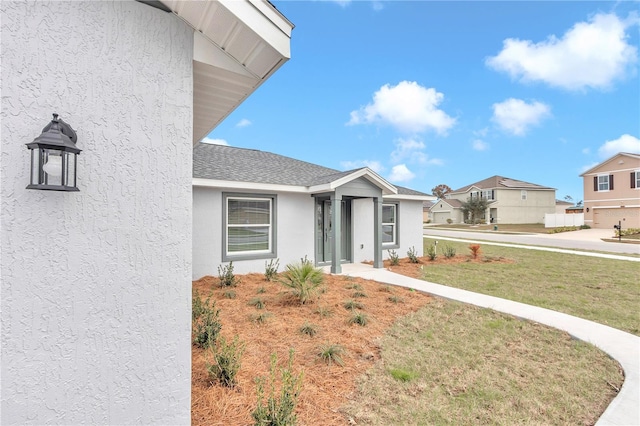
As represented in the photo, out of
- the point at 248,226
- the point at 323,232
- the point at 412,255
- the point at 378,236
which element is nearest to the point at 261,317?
the point at 248,226

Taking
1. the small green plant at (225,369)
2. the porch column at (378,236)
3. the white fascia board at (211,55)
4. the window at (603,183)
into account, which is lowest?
the small green plant at (225,369)

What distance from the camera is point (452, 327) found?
529 centimetres

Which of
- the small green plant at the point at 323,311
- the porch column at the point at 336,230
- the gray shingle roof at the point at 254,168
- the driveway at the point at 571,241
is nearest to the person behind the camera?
the small green plant at the point at 323,311

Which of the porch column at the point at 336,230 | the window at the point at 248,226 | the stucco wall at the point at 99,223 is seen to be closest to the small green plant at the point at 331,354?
the stucco wall at the point at 99,223

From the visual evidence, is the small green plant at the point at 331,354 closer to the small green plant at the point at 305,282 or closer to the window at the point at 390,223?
the small green plant at the point at 305,282

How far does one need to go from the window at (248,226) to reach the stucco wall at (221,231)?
0.18m

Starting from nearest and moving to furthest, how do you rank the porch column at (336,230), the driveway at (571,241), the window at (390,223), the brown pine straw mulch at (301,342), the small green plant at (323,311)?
the brown pine straw mulch at (301,342) < the small green plant at (323,311) < the porch column at (336,230) < the window at (390,223) < the driveway at (571,241)

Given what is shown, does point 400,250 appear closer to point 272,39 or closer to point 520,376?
point 520,376

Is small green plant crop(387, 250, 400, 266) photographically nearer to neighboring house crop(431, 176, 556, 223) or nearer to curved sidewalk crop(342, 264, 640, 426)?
curved sidewalk crop(342, 264, 640, 426)

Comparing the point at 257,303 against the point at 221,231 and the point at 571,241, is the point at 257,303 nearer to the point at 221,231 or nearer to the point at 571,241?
the point at 221,231

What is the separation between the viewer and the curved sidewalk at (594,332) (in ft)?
10.1

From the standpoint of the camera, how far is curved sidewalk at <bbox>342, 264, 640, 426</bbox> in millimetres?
3092

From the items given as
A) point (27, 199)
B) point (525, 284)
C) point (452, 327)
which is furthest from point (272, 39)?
point (525, 284)

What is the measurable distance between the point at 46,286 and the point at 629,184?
145 ft
